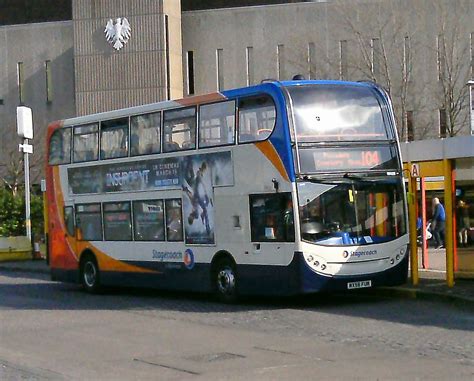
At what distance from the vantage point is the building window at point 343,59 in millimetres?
38500

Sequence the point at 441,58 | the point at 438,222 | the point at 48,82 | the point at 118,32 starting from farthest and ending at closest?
the point at 48,82, the point at 118,32, the point at 441,58, the point at 438,222

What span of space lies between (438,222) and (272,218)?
1093cm

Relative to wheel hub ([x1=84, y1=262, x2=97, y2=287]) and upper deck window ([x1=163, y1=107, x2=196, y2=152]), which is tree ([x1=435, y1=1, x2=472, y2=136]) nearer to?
wheel hub ([x1=84, y1=262, x2=97, y2=287])

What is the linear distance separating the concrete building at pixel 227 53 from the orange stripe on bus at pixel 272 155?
69.2 ft

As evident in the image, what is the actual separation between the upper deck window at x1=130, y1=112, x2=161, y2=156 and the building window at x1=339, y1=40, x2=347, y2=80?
1986cm

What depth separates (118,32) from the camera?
151 ft

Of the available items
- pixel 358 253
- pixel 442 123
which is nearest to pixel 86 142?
pixel 358 253

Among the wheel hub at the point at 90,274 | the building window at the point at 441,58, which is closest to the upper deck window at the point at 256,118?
the wheel hub at the point at 90,274

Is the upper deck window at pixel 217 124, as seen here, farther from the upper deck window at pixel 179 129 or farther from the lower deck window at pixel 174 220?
the lower deck window at pixel 174 220

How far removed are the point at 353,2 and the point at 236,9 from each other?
26.0 ft

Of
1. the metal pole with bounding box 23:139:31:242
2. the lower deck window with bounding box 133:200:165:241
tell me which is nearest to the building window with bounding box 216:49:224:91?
the metal pole with bounding box 23:139:31:242

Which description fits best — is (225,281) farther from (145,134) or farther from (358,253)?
(145,134)

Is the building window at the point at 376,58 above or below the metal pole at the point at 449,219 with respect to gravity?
above

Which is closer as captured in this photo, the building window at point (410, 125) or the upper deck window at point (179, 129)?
the upper deck window at point (179, 129)
